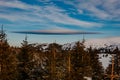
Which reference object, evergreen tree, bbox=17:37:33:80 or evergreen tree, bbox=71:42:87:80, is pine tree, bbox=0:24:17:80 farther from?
evergreen tree, bbox=71:42:87:80

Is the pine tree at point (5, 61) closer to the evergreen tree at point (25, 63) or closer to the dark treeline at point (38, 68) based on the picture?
the dark treeline at point (38, 68)

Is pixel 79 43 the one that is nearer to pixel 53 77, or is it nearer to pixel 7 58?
pixel 53 77

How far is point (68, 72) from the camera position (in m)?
52.2

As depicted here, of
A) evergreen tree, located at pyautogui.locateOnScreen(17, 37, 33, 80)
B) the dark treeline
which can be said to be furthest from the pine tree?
evergreen tree, located at pyautogui.locateOnScreen(17, 37, 33, 80)

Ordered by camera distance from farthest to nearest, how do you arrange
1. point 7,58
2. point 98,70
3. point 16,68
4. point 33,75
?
point 98,70
point 33,75
point 16,68
point 7,58

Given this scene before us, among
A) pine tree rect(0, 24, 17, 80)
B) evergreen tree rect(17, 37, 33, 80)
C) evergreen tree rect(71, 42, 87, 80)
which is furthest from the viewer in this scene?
evergreen tree rect(71, 42, 87, 80)

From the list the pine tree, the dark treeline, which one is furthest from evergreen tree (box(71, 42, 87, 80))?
the pine tree

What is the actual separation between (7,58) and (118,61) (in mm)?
41029

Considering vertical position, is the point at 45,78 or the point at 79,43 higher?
the point at 79,43

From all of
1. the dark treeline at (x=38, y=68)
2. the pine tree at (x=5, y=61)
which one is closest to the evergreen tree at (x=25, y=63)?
the dark treeline at (x=38, y=68)

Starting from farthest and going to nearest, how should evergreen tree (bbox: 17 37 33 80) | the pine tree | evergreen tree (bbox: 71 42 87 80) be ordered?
1. evergreen tree (bbox: 71 42 87 80)
2. evergreen tree (bbox: 17 37 33 80)
3. the pine tree

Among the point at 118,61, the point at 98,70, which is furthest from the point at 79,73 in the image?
the point at 118,61

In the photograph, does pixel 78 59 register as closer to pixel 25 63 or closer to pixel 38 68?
pixel 38 68

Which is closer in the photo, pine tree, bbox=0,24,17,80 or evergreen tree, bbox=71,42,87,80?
pine tree, bbox=0,24,17,80
